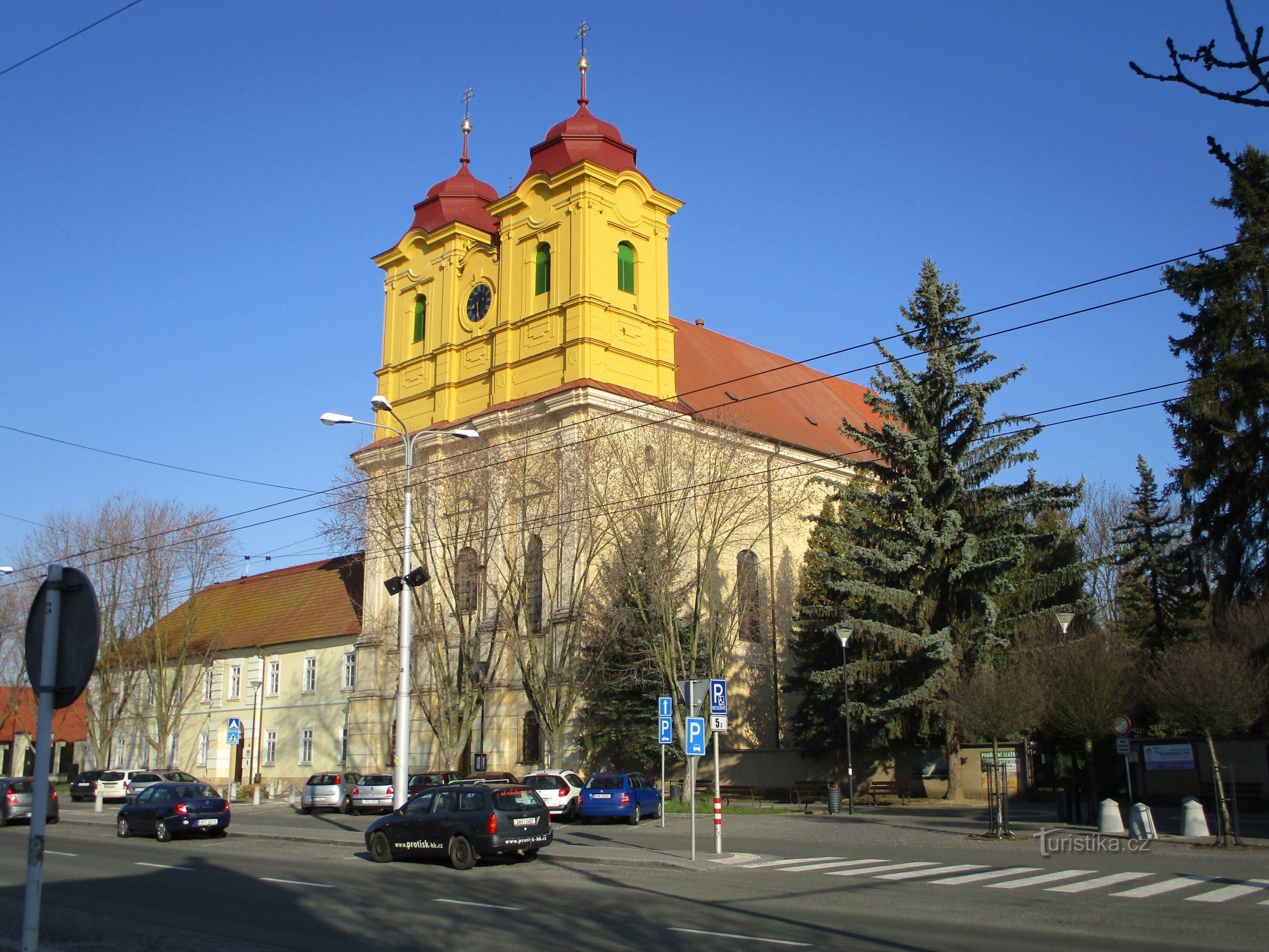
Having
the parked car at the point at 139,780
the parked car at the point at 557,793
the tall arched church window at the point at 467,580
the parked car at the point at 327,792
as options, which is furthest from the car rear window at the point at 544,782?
the parked car at the point at 139,780

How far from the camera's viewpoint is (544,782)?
29359mm

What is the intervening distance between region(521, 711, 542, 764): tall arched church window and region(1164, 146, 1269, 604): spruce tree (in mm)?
22831

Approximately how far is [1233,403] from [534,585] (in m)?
23.6

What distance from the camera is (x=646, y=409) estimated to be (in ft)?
132

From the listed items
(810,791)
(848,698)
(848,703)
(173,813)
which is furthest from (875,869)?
(810,791)

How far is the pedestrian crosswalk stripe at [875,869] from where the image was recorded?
1652cm

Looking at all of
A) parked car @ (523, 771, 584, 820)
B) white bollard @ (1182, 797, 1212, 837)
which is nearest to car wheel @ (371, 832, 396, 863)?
parked car @ (523, 771, 584, 820)

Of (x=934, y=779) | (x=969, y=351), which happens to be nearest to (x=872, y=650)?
(x=934, y=779)

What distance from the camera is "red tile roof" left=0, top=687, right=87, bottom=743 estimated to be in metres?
64.1

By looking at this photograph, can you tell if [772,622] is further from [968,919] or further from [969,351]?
[968,919]

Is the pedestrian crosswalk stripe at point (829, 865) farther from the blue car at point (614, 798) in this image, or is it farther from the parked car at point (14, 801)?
the parked car at point (14, 801)

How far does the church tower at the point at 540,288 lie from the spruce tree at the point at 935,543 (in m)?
12.4

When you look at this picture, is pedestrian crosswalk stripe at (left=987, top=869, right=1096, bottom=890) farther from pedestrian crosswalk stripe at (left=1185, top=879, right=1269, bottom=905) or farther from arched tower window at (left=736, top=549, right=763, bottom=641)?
arched tower window at (left=736, top=549, right=763, bottom=641)

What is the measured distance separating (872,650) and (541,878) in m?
19.2
